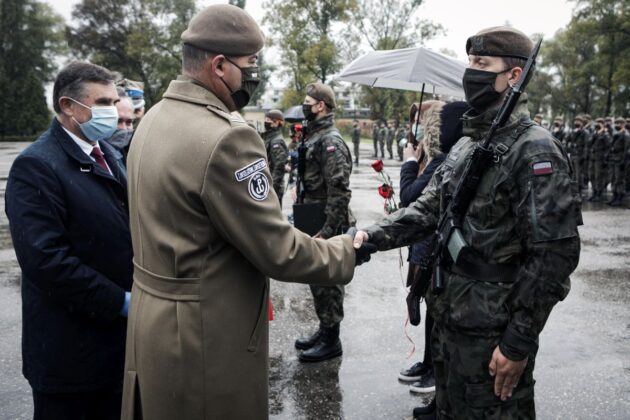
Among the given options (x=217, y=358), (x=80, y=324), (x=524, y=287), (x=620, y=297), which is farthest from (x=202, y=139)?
(x=620, y=297)

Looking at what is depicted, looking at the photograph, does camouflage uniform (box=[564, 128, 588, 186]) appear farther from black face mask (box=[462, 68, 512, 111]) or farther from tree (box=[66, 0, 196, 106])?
tree (box=[66, 0, 196, 106])

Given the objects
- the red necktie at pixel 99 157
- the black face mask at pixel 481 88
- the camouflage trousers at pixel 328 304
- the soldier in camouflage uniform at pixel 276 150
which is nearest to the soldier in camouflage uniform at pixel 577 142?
the soldier in camouflage uniform at pixel 276 150

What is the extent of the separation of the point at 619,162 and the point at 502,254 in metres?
13.6

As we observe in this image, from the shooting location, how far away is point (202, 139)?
1.84 meters

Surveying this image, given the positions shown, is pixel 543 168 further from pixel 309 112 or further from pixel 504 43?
pixel 309 112

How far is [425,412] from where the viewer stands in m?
3.62

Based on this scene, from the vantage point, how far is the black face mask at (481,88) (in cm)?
250

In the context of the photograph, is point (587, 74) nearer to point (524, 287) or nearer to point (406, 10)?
point (406, 10)

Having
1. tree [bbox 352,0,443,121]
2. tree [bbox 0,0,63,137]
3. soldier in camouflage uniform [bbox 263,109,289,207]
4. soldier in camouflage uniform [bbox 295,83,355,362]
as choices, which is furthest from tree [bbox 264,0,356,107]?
soldier in camouflage uniform [bbox 295,83,355,362]

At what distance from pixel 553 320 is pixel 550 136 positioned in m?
3.81

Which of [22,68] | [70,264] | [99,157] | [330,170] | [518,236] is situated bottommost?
[70,264]

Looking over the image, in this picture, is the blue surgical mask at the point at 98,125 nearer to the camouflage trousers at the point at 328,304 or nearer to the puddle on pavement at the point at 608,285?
the camouflage trousers at the point at 328,304

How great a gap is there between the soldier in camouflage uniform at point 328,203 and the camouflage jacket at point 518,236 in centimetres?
198

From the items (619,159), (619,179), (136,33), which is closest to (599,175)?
(619,159)
